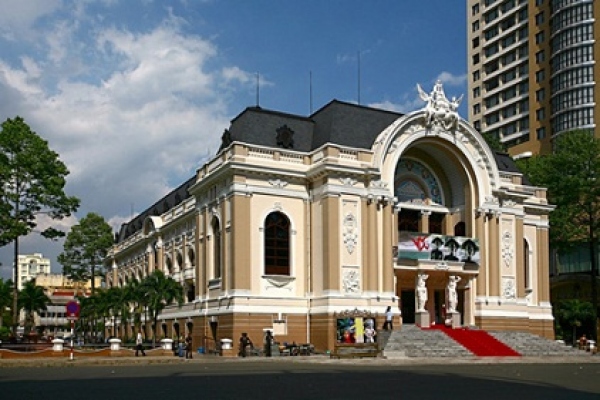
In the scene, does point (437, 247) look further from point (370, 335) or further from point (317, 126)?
point (317, 126)

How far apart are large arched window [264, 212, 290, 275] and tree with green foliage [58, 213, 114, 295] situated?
47.2 meters

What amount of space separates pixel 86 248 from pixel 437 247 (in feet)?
172

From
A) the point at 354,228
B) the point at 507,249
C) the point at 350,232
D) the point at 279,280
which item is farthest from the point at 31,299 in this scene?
the point at 507,249

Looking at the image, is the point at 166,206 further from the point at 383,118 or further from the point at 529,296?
the point at 529,296

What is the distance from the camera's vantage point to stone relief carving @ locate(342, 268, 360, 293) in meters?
45.5

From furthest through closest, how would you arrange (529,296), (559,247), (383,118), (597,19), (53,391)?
(597,19), (559,247), (529,296), (383,118), (53,391)

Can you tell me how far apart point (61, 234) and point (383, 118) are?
21.3 m

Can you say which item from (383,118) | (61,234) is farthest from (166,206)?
(383,118)

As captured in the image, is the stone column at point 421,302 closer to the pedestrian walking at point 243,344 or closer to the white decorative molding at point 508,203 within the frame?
the white decorative molding at point 508,203

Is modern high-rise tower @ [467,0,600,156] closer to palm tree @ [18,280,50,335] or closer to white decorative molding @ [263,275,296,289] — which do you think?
palm tree @ [18,280,50,335]

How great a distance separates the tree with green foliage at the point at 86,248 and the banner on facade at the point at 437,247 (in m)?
50.0

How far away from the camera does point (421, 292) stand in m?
48.7

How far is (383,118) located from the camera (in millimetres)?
51062

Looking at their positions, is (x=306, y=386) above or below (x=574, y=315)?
above
